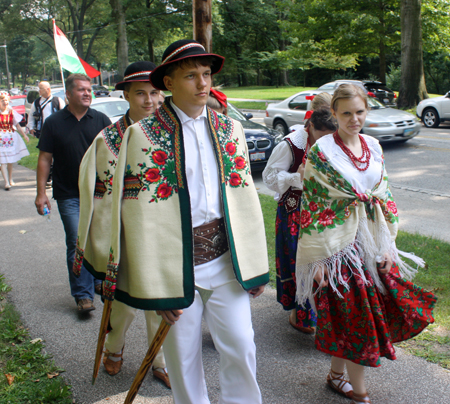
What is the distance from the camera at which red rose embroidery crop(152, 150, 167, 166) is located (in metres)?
2.30

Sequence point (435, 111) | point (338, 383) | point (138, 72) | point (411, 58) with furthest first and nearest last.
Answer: point (411, 58)
point (435, 111)
point (138, 72)
point (338, 383)

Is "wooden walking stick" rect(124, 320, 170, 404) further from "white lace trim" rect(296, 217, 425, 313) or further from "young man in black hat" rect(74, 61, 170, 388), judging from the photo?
"white lace trim" rect(296, 217, 425, 313)

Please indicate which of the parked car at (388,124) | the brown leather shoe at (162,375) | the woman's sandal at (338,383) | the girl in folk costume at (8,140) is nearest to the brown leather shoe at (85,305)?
the brown leather shoe at (162,375)

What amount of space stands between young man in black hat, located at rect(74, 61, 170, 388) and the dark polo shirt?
3.61ft

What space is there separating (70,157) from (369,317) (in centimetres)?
293

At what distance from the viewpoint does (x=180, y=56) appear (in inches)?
89.6

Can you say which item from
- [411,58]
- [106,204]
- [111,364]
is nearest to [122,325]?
[111,364]

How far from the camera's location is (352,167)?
2.78 metres

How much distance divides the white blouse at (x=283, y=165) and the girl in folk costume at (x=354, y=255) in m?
0.71

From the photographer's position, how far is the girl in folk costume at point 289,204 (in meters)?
3.59

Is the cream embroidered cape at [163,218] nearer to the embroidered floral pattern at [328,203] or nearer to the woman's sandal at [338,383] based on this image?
the embroidered floral pattern at [328,203]

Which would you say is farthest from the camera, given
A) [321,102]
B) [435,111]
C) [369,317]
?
[435,111]

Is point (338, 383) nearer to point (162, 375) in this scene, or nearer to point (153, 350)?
point (162, 375)

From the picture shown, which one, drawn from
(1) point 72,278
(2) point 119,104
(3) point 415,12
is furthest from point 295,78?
(1) point 72,278
